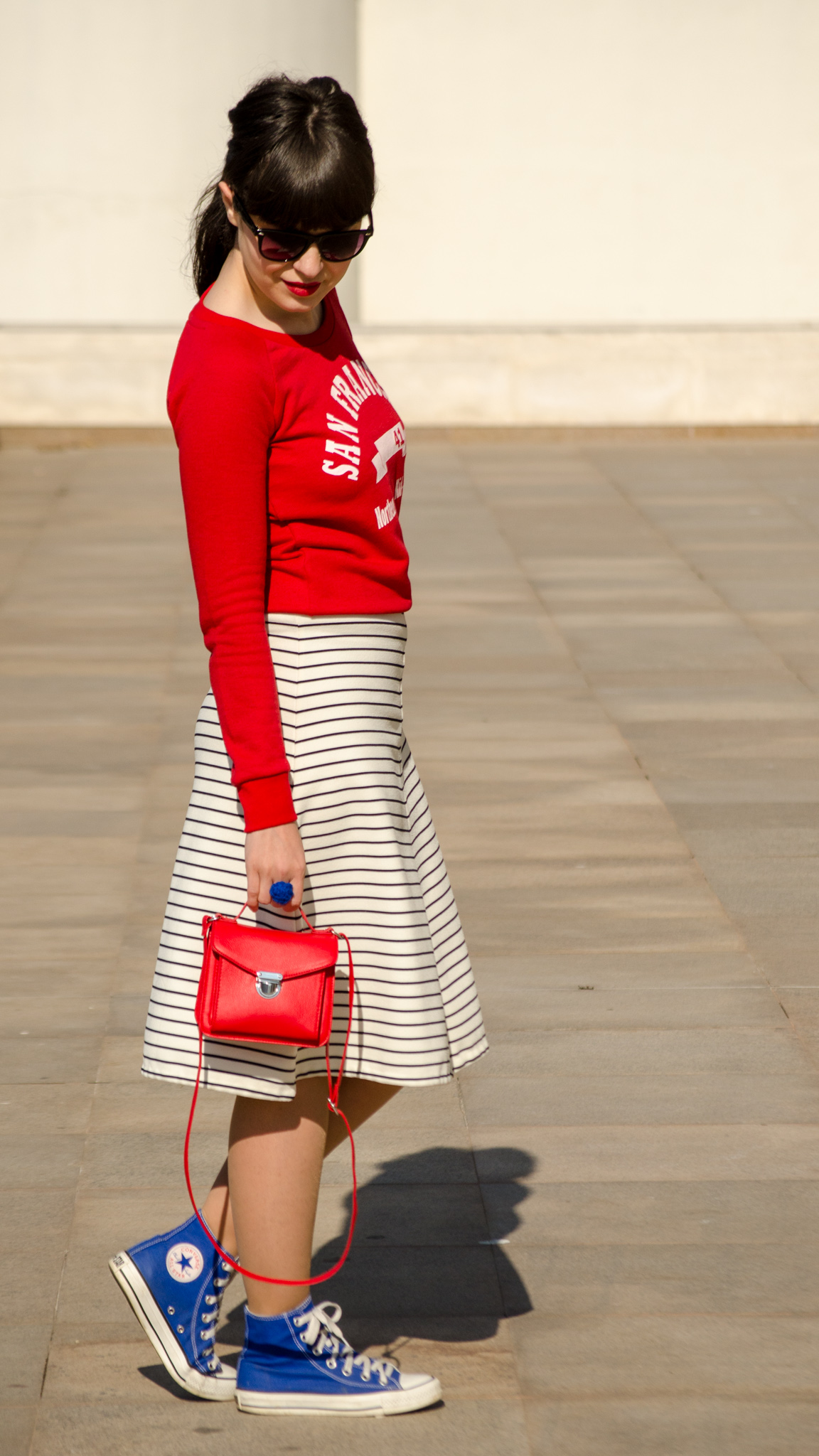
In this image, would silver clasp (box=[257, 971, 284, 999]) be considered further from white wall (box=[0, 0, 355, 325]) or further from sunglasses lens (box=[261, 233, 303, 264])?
white wall (box=[0, 0, 355, 325])

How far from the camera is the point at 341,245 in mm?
2559

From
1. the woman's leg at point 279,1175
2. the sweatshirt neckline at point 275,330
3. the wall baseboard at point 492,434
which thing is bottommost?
the wall baseboard at point 492,434

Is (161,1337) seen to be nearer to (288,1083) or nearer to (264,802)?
(288,1083)

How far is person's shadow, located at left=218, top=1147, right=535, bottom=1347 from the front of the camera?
10.3 ft

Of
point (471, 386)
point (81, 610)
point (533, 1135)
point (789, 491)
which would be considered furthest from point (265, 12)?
point (533, 1135)

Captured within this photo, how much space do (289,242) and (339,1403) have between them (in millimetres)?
1679

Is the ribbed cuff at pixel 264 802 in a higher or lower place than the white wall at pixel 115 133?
higher

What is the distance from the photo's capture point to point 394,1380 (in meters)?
2.81

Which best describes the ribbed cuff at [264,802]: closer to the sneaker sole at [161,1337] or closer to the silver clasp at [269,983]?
the silver clasp at [269,983]

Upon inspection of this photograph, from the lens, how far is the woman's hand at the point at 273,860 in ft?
8.47

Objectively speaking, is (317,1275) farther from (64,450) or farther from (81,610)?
(64,450)

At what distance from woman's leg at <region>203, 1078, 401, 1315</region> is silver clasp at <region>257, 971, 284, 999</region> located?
214 millimetres

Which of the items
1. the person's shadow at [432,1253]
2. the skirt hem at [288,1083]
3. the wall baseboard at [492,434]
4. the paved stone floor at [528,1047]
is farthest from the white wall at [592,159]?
the skirt hem at [288,1083]

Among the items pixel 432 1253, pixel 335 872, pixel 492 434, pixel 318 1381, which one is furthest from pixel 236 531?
pixel 492 434
